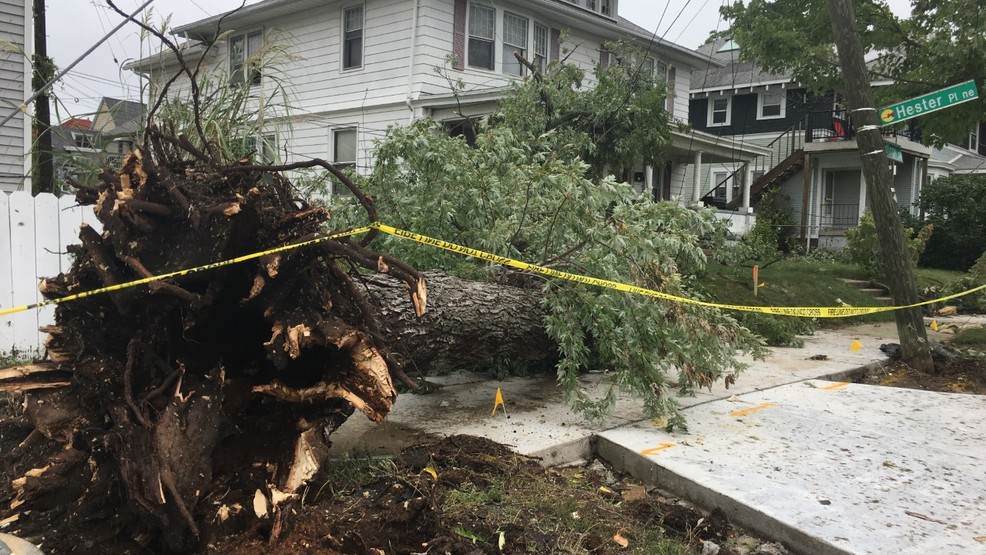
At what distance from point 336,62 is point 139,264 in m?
14.1

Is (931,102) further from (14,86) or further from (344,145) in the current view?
(344,145)

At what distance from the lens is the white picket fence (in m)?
6.39

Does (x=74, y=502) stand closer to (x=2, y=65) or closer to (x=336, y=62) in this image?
(x=2, y=65)

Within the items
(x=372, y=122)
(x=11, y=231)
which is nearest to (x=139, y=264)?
(x=11, y=231)

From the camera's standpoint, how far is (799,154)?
24.3 metres

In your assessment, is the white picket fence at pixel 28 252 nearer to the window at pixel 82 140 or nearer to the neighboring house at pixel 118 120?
the window at pixel 82 140

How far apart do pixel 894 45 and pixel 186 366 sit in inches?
412

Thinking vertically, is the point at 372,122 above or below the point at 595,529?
above

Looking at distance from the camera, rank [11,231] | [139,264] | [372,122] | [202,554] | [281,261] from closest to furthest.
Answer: [202,554] → [139,264] → [281,261] → [11,231] → [372,122]

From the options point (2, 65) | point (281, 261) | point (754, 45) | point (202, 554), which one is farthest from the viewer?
point (754, 45)

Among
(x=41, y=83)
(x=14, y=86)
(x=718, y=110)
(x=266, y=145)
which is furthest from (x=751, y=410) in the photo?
(x=718, y=110)

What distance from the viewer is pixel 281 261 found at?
116 inches

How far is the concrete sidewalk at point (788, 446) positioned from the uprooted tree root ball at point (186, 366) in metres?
1.17

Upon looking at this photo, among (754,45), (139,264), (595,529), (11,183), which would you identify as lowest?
(595,529)
